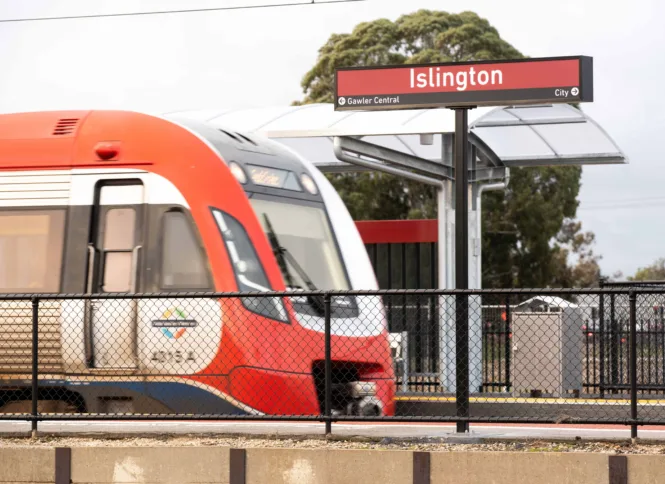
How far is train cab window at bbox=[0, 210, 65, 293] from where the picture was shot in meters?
13.4

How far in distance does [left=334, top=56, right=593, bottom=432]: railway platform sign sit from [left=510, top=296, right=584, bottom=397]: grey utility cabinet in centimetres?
495

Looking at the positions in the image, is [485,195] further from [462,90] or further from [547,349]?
[462,90]

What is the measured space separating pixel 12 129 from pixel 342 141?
5.02 meters

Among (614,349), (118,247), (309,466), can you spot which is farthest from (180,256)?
(614,349)

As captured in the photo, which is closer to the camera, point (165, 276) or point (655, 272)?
point (165, 276)

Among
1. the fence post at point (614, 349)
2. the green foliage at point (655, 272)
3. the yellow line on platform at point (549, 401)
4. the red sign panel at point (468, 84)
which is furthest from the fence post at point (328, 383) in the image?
the green foliage at point (655, 272)

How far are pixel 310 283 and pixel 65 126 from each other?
3129 mm

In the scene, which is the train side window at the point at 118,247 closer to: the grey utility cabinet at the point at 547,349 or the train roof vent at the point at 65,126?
the train roof vent at the point at 65,126

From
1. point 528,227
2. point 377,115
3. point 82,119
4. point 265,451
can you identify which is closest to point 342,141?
point 377,115

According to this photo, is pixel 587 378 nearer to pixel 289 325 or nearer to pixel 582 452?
pixel 289 325

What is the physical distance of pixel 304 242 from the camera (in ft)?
45.6

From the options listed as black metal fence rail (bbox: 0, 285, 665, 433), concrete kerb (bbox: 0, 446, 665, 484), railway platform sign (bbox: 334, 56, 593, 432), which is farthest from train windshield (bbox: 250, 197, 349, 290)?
concrete kerb (bbox: 0, 446, 665, 484)

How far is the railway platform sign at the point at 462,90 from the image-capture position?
9.95 m

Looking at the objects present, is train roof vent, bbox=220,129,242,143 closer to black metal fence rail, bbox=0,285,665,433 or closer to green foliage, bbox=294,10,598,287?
black metal fence rail, bbox=0,285,665,433
